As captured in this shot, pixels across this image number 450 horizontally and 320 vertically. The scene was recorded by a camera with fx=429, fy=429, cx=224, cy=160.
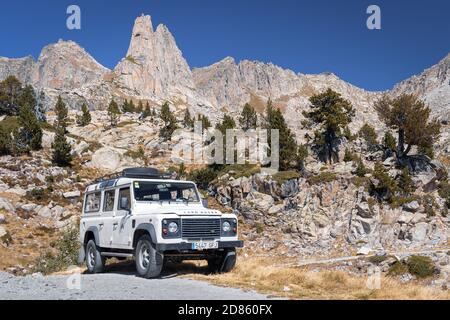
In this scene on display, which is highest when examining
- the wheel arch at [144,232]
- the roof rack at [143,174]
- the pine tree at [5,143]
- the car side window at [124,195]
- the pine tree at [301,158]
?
the pine tree at [5,143]

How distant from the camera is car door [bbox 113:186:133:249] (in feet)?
42.0

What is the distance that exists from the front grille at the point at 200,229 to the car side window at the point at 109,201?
3619 millimetres

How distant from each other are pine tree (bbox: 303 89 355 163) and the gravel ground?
143ft

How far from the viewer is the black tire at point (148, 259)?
11.5 meters

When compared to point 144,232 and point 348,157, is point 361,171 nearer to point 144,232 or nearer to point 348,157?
point 348,157

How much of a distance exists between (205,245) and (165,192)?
2.62 metres

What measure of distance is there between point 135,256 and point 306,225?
31.5 metres

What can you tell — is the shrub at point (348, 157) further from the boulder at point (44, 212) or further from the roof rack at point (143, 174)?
the roof rack at point (143, 174)

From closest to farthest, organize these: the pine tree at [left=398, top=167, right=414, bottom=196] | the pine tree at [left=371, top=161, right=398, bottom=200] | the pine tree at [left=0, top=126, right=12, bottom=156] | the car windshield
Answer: the car windshield
the pine tree at [left=371, top=161, right=398, bottom=200]
the pine tree at [left=398, top=167, right=414, bottom=196]
the pine tree at [left=0, top=126, right=12, bottom=156]

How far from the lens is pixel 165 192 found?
44.9 feet

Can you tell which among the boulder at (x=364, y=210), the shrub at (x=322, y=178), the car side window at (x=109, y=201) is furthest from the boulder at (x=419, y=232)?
the car side window at (x=109, y=201)

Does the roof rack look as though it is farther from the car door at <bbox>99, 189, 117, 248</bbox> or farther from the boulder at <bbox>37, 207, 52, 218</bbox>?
the boulder at <bbox>37, 207, 52, 218</bbox>

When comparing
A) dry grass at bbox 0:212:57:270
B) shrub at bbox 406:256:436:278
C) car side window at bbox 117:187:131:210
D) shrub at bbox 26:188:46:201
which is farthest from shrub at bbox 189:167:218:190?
car side window at bbox 117:187:131:210

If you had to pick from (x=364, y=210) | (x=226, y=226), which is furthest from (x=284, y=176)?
(x=226, y=226)
